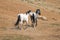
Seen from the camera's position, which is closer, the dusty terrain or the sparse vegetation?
the sparse vegetation

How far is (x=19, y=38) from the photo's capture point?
12.4 meters

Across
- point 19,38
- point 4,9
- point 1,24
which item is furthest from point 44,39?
point 4,9

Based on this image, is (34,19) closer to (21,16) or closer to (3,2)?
(21,16)

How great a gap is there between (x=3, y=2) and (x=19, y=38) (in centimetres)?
1346

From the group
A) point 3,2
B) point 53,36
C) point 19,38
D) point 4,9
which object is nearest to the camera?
point 19,38

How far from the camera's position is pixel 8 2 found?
25688 mm

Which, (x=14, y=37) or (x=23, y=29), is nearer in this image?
(x=14, y=37)

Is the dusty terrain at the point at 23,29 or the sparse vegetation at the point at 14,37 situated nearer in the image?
the sparse vegetation at the point at 14,37

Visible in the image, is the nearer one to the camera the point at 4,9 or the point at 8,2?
the point at 4,9

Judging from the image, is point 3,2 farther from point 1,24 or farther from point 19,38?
point 19,38

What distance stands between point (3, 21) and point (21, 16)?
317cm

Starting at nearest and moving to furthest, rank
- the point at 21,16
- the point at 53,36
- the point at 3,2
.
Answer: the point at 53,36, the point at 21,16, the point at 3,2

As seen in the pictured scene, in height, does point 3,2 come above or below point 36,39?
above

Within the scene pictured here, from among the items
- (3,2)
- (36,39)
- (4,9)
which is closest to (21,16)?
(36,39)
